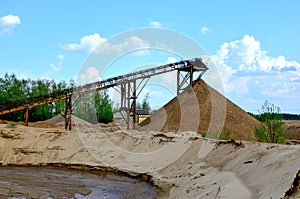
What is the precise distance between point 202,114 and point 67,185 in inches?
671

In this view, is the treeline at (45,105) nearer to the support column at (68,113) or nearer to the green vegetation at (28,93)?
the green vegetation at (28,93)

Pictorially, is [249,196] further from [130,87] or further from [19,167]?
[130,87]

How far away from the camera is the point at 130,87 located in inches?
1380

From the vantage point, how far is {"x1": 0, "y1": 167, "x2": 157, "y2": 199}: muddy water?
15516mm

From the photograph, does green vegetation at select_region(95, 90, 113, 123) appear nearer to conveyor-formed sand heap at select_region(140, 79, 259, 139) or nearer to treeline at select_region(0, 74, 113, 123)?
treeline at select_region(0, 74, 113, 123)

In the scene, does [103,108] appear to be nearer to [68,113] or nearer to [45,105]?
[45,105]

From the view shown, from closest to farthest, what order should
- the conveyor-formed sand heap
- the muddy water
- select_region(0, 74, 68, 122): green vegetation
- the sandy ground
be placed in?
the sandy ground
the muddy water
the conveyor-formed sand heap
select_region(0, 74, 68, 122): green vegetation

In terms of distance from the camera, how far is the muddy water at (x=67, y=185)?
50.9 ft

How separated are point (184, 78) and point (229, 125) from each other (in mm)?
7093

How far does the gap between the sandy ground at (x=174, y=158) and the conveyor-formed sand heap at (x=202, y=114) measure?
4.56 meters

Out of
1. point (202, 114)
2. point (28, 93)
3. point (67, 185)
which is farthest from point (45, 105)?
point (67, 185)

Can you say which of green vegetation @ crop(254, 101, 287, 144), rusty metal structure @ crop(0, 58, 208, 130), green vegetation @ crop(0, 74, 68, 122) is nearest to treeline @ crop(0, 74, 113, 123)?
green vegetation @ crop(0, 74, 68, 122)

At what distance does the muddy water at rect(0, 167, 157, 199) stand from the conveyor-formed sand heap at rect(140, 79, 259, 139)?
11.4 m

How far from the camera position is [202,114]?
106 ft
